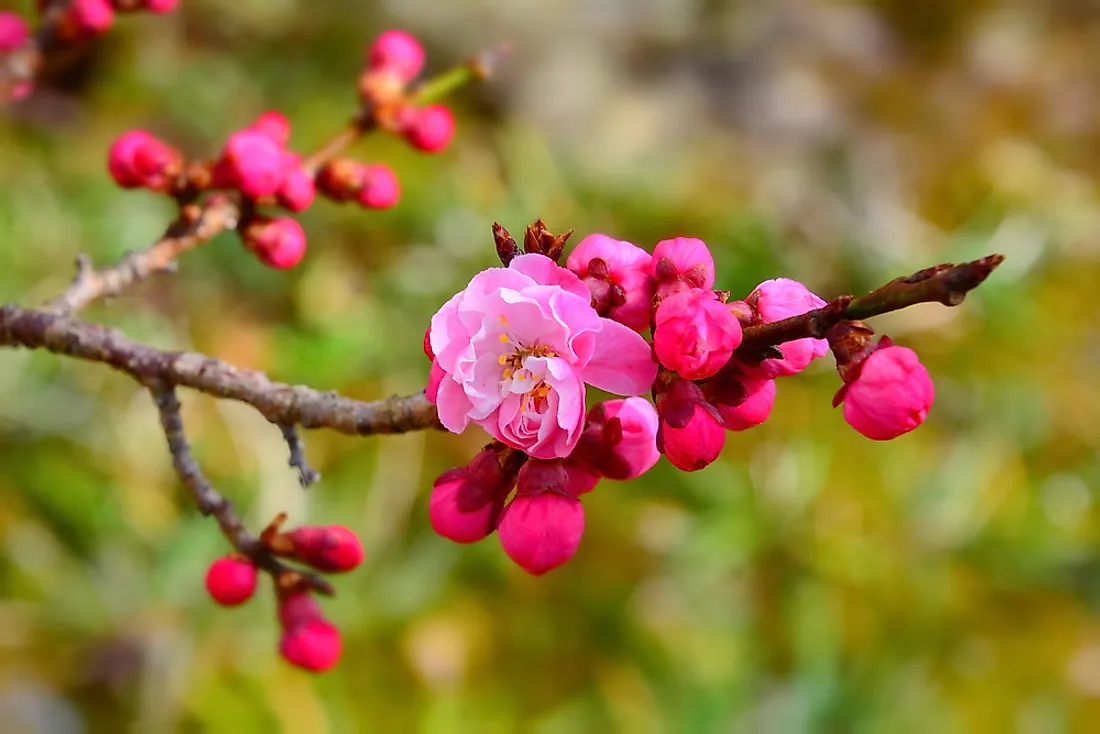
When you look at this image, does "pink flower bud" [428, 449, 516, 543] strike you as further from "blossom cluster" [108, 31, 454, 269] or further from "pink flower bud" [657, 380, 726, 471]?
"blossom cluster" [108, 31, 454, 269]

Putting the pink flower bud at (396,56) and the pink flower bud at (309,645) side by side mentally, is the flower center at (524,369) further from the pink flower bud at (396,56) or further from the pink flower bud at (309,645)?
the pink flower bud at (396,56)

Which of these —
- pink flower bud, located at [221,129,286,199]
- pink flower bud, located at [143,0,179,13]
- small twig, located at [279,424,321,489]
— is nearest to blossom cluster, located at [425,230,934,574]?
small twig, located at [279,424,321,489]

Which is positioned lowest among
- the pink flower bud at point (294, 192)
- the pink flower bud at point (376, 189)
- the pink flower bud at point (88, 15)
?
the pink flower bud at point (294, 192)

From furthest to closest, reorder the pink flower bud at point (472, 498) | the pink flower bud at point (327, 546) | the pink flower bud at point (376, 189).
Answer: the pink flower bud at point (376, 189) < the pink flower bud at point (327, 546) < the pink flower bud at point (472, 498)

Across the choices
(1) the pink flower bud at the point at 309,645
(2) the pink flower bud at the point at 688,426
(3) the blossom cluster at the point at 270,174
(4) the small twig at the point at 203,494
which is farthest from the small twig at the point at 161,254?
(2) the pink flower bud at the point at 688,426

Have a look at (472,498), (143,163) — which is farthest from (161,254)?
(472,498)

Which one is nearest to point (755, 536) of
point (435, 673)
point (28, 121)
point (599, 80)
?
point (435, 673)

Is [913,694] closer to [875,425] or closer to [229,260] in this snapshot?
[875,425]
